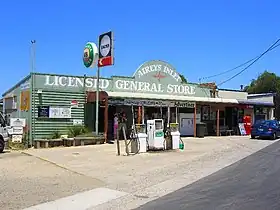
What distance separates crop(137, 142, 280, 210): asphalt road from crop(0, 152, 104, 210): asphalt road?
247 centimetres

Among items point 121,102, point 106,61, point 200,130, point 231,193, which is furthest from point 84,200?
point 200,130

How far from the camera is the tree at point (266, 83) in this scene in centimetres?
7481

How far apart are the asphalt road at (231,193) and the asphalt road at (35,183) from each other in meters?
2.47

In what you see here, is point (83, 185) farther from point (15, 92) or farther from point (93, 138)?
point (15, 92)

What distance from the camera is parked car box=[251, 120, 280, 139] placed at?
2997 centimetres

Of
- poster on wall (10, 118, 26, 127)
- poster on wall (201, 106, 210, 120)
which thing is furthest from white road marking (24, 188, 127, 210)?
poster on wall (201, 106, 210, 120)

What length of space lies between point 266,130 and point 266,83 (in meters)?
48.4

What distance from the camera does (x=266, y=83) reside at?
7606 cm

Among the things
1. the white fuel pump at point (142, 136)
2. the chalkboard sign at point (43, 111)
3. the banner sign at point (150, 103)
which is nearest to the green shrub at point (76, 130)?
the chalkboard sign at point (43, 111)

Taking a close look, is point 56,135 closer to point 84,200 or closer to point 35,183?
point 35,183

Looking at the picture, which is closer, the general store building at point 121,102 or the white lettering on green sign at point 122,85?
the general store building at point 121,102

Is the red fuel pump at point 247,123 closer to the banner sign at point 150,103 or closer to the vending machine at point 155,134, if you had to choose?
the banner sign at point 150,103

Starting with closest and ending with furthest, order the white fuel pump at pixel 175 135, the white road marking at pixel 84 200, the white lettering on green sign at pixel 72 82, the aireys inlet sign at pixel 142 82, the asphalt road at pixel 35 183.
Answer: the white road marking at pixel 84 200, the asphalt road at pixel 35 183, the white fuel pump at pixel 175 135, the white lettering on green sign at pixel 72 82, the aireys inlet sign at pixel 142 82

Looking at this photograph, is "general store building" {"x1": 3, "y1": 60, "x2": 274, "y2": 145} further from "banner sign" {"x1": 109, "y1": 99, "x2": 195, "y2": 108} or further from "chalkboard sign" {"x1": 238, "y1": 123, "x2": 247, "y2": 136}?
"chalkboard sign" {"x1": 238, "y1": 123, "x2": 247, "y2": 136}
